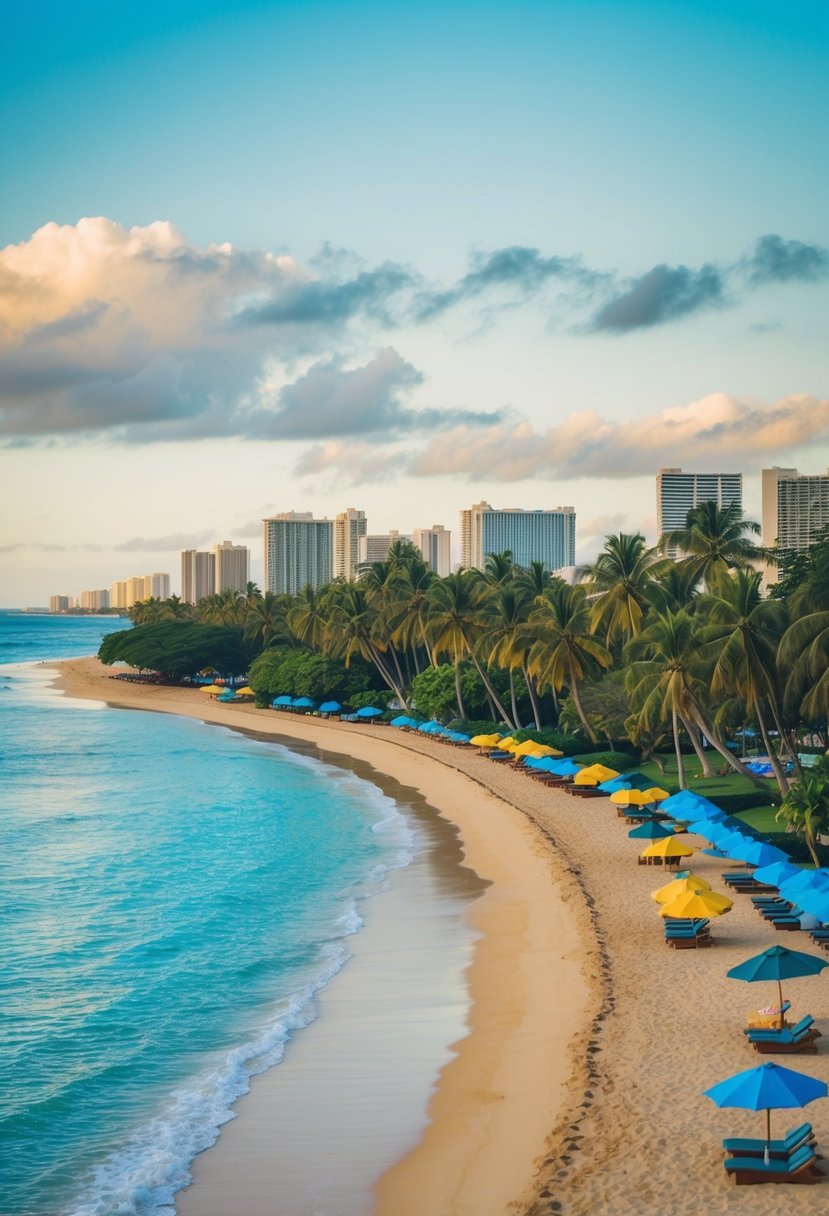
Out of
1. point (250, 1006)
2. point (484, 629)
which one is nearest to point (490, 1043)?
point (250, 1006)

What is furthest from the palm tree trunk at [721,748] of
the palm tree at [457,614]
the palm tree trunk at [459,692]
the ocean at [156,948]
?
the palm tree trunk at [459,692]

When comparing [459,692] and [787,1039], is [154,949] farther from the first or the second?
[459,692]

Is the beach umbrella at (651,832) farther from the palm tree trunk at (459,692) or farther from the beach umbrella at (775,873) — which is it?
the palm tree trunk at (459,692)

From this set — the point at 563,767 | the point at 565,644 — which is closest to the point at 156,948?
the point at 563,767

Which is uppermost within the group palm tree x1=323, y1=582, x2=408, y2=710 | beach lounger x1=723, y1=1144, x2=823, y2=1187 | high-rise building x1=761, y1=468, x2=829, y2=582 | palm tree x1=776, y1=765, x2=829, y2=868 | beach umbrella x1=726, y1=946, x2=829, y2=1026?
high-rise building x1=761, y1=468, x2=829, y2=582

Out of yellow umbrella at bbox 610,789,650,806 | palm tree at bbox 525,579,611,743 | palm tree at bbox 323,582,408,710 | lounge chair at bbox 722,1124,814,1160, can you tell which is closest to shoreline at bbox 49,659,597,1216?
lounge chair at bbox 722,1124,814,1160

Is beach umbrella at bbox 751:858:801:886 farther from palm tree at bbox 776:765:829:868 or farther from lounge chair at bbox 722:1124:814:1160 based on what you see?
lounge chair at bbox 722:1124:814:1160
